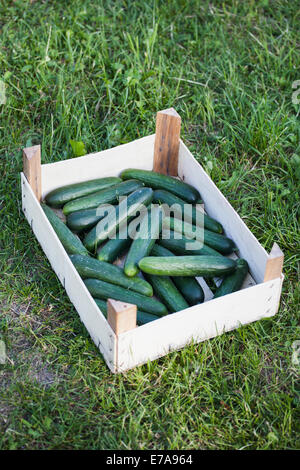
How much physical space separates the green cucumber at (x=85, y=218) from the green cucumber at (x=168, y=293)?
503mm

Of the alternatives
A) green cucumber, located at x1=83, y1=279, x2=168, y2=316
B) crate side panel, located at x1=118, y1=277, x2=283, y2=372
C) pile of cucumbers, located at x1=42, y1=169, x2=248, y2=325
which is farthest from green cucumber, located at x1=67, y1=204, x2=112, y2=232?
crate side panel, located at x1=118, y1=277, x2=283, y2=372

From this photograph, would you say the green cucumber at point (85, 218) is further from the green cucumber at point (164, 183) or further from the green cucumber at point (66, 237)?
the green cucumber at point (164, 183)

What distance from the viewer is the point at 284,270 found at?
4344 millimetres

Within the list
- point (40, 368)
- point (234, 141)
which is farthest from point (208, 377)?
point (234, 141)

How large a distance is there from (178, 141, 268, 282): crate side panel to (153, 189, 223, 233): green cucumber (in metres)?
0.07

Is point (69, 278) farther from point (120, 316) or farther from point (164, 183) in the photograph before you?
point (164, 183)

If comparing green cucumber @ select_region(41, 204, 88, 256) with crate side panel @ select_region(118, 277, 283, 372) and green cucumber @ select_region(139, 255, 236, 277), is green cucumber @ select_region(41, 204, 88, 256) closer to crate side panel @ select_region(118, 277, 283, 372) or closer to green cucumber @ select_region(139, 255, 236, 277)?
green cucumber @ select_region(139, 255, 236, 277)

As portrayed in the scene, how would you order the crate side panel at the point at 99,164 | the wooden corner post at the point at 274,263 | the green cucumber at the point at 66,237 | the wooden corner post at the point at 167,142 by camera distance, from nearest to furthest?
the wooden corner post at the point at 274,263
the green cucumber at the point at 66,237
the crate side panel at the point at 99,164
the wooden corner post at the point at 167,142

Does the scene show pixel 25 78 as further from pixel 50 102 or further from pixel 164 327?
pixel 164 327

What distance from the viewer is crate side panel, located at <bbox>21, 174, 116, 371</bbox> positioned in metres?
3.64

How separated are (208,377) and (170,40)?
113 inches

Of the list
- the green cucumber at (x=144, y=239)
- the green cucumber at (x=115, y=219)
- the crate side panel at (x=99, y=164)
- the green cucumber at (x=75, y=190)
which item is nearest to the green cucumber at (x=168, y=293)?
the green cucumber at (x=144, y=239)

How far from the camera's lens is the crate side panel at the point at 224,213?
4074mm

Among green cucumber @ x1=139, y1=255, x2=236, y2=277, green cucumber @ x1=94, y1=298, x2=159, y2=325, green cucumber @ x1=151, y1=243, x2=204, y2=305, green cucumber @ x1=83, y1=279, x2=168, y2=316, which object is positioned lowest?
green cucumber @ x1=151, y1=243, x2=204, y2=305
